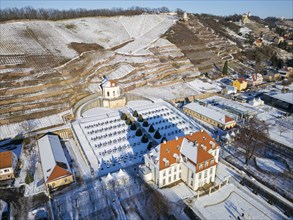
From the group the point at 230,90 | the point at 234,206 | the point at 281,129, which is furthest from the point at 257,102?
the point at 234,206

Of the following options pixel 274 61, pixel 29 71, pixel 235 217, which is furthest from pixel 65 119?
pixel 274 61

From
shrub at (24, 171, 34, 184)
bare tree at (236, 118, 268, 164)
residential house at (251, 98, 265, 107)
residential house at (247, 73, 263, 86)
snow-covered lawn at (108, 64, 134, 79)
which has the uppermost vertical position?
snow-covered lawn at (108, 64, 134, 79)

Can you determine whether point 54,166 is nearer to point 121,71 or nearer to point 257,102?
point 121,71

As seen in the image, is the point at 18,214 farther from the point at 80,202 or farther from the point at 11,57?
the point at 11,57

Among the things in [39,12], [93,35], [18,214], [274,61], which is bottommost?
[18,214]

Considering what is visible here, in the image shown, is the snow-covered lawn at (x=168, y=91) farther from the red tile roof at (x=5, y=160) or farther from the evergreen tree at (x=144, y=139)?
the red tile roof at (x=5, y=160)

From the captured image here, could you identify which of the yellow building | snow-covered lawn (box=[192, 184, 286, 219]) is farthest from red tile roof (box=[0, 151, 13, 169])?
the yellow building

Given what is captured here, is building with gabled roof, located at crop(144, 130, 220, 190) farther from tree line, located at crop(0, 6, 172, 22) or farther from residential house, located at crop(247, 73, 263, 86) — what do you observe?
tree line, located at crop(0, 6, 172, 22)
